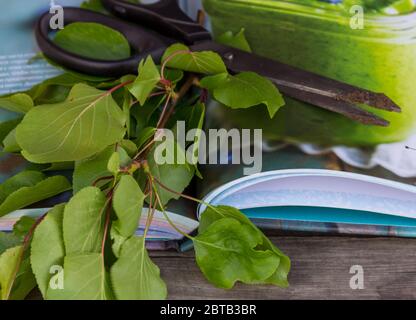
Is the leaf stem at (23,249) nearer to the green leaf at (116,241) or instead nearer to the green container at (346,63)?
the green leaf at (116,241)

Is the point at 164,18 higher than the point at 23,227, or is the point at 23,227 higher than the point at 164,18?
the point at 164,18

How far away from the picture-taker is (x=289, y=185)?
0.33m

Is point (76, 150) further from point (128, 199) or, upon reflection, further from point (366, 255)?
point (366, 255)

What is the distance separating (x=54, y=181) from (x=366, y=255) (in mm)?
173

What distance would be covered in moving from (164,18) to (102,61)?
6 centimetres

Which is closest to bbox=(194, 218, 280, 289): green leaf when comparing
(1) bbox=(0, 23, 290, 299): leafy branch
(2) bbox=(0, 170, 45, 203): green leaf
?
(1) bbox=(0, 23, 290, 299): leafy branch

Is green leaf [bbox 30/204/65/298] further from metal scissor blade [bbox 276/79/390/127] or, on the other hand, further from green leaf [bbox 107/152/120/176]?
metal scissor blade [bbox 276/79/390/127]

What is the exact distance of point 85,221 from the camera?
26cm

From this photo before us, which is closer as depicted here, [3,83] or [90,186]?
[90,186]

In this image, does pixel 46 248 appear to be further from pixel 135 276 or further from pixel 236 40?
pixel 236 40

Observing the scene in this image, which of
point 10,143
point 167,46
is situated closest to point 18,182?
point 10,143

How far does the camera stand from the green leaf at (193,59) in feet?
1.02
